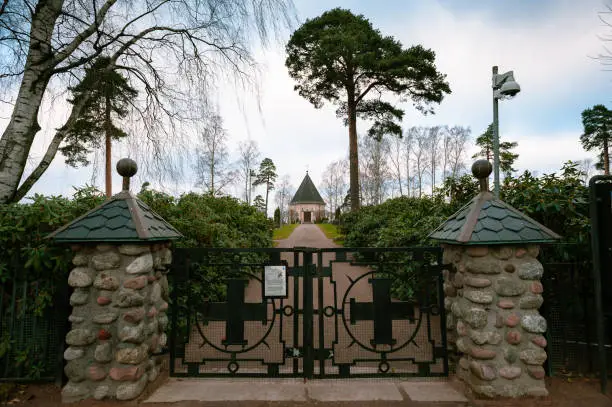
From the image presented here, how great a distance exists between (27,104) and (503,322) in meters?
6.09

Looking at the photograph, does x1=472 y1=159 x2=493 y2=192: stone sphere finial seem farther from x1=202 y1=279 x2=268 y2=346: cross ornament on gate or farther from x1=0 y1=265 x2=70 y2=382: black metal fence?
x1=0 y1=265 x2=70 y2=382: black metal fence

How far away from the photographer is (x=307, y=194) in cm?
4684

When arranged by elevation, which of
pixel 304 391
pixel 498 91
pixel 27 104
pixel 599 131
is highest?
pixel 599 131

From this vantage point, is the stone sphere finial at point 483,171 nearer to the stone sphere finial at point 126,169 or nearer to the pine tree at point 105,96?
the stone sphere finial at point 126,169

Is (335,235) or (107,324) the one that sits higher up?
(335,235)

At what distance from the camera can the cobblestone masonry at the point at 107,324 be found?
2.81 m

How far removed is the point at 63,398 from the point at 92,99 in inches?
145

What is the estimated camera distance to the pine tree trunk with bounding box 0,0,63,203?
3.82m

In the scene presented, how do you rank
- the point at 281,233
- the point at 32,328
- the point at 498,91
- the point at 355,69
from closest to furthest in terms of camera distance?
the point at 32,328, the point at 498,91, the point at 355,69, the point at 281,233

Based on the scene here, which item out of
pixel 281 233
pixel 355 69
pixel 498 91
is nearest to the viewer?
pixel 498 91

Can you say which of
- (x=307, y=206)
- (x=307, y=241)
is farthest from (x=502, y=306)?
(x=307, y=206)

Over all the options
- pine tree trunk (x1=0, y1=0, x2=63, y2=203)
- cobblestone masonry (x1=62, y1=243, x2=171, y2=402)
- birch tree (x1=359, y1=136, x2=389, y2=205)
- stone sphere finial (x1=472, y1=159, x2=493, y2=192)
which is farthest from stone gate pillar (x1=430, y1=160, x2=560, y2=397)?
birch tree (x1=359, y1=136, x2=389, y2=205)

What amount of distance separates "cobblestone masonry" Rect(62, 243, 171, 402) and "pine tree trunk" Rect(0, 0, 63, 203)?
196cm

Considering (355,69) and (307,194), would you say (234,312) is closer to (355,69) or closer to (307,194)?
(355,69)
